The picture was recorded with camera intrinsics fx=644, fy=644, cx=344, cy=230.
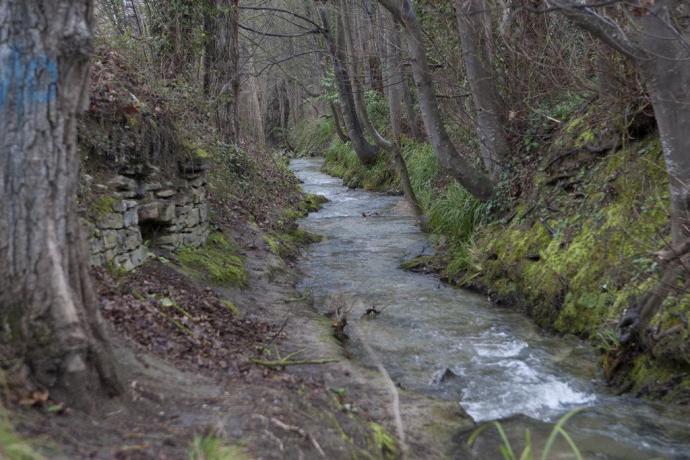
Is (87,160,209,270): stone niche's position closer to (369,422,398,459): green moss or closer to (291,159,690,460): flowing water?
(291,159,690,460): flowing water

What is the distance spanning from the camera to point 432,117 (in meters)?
11.0

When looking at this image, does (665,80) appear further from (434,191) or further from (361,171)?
(361,171)

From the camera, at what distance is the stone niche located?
20.1 ft

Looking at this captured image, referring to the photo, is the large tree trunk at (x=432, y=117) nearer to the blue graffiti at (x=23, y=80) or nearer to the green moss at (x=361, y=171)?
the green moss at (x=361, y=171)

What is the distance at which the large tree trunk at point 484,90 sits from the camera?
410 inches

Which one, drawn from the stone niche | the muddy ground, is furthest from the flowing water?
the stone niche

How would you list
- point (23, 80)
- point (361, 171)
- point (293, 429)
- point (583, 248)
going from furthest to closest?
point (361, 171) < point (583, 248) < point (293, 429) < point (23, 80)

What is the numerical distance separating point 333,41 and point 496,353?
13339 millimetres

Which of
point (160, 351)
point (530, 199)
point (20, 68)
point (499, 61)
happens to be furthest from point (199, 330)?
point (499, 61)

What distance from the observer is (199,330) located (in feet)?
18.4

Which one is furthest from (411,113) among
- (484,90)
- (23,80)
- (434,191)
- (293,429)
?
(23,80)

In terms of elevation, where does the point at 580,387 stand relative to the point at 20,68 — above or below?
below

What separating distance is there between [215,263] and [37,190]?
4753mm

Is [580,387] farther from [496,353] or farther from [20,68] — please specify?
[20,68]
